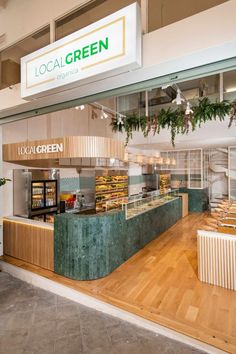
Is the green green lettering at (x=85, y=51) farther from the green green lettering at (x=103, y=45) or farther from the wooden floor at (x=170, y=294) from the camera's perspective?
the wooden floor at (x=170, y=294)

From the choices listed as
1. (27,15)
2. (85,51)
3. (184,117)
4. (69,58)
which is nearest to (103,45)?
(85,51)

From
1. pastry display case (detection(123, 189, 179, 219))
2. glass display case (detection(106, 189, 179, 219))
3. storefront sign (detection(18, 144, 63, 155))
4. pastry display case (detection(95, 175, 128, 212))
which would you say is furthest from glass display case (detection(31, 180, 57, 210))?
pastry display case (detection(123, 189, 179, 219))

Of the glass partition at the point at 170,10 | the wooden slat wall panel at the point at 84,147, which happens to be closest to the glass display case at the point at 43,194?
the wooden slat wall panel at the point at 84,147

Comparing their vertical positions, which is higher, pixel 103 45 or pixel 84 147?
pixel 103 45

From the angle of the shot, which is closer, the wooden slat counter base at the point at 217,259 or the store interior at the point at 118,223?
the store interior at the point at 118,223

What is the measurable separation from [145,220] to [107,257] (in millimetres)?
1667

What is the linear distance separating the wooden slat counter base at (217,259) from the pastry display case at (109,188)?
3.26 m

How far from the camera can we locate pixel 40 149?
3.97 metres

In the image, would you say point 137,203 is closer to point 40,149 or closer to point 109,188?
point 40,149

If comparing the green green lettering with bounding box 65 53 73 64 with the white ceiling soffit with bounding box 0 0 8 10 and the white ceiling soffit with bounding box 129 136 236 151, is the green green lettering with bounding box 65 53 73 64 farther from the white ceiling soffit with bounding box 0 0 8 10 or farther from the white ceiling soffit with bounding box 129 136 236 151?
the white ceiling soffit with bounding box 129 136 236 151

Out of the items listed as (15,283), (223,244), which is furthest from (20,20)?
(223,244)

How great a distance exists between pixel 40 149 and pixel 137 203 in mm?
2442

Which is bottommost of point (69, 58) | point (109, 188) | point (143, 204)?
point (143, 204)

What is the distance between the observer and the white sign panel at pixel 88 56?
6.98 feet
